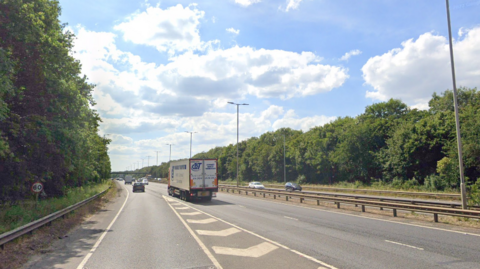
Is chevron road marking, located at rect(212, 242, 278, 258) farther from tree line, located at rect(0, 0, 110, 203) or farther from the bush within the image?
the bush

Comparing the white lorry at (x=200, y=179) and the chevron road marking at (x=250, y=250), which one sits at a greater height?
the white lorry at (x=200, y=179)

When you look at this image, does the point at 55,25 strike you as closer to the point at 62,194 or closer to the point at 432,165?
the point at 62,194

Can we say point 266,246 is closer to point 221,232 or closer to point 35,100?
point 221,232

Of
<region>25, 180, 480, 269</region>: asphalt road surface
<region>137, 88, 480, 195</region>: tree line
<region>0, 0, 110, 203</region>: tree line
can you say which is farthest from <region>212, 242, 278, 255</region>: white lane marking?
<region>137, 88, 480, 195</region>: tree line

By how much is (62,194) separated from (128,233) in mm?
13305

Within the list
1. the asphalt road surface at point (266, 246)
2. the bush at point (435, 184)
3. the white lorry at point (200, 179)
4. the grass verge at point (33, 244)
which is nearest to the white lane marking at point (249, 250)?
the asphalt road surface at point (266, 246)

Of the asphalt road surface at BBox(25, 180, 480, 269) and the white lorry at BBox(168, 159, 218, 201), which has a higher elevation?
the white lorry at BBox(168, 159, 218, 201)

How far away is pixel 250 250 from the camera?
9.26 m

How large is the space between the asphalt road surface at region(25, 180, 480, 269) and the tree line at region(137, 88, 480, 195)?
2152 centimetres

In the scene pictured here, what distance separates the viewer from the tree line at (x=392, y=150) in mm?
35125

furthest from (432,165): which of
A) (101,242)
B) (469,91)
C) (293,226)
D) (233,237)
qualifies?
(101,242)

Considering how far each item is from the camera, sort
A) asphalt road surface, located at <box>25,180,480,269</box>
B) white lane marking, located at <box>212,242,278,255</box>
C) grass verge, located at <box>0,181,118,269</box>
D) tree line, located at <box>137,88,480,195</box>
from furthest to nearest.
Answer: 1. tree line, located at <box>137,88,480,195</box>
2. white lane marking, located at <box>212,242,278,255</box>
3. grass verge, located at <box>0,181,118,269</box>
4. asphalt road surface, located at <box>25,180,480,269</box>

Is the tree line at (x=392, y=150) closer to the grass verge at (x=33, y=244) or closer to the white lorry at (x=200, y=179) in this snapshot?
the white lorry at (x=200, y=179)

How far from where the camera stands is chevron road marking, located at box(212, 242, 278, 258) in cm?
879
